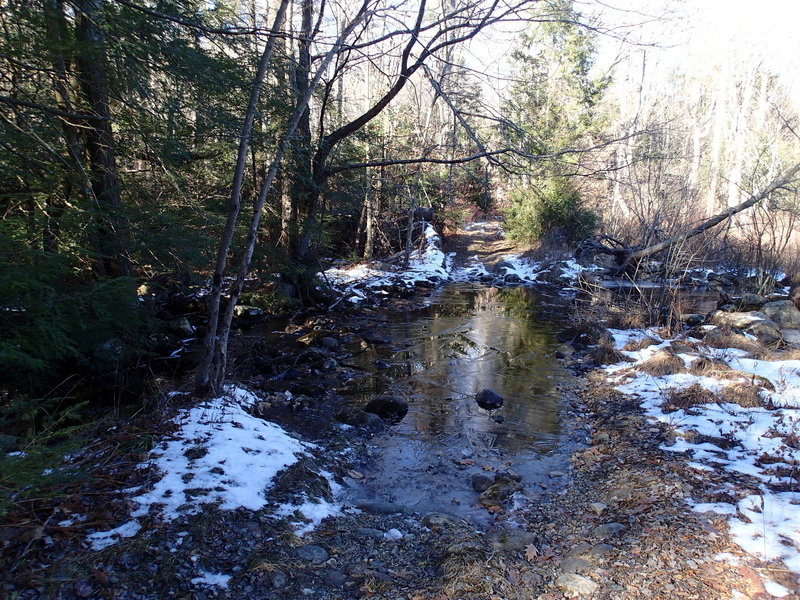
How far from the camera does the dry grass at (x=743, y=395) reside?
5934 mm

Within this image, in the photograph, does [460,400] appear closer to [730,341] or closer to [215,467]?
[215,467]

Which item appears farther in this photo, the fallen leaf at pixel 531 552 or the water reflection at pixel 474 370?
the water reflection at pixel 474 370

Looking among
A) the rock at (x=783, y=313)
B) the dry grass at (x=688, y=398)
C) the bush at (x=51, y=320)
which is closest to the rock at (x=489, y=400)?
the dry grass at (x=688, y=398)

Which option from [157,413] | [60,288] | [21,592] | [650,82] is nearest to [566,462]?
[157,413]

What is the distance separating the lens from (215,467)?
3.90m

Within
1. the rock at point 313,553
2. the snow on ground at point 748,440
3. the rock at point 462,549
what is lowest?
the rock at point 462,549

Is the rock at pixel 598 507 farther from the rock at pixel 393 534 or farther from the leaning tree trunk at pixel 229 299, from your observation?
the leaning tree trunk at pixel 229 299

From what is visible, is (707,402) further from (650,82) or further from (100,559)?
(650,82)

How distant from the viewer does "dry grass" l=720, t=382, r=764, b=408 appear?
5.93 metres

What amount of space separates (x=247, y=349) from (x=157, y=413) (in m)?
4.13

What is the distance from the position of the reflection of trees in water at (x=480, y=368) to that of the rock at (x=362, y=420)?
0.42m

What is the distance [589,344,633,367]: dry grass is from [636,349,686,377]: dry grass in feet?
2.06

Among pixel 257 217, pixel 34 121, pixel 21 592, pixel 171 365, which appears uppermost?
pixel 34 121

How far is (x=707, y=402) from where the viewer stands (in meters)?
6.16
